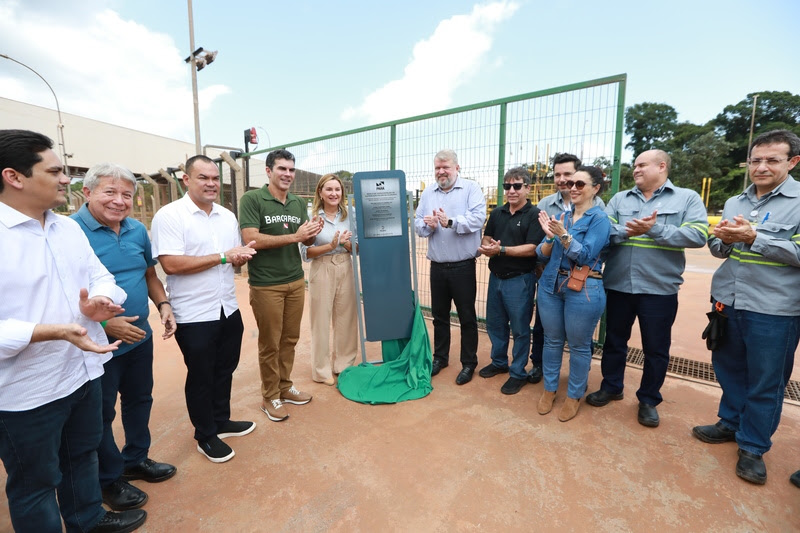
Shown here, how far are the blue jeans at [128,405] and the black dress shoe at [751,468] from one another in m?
3.61

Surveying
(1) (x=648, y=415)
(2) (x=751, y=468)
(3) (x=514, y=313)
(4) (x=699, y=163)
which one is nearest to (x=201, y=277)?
(3) (x=514, y=313)

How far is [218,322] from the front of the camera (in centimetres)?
245

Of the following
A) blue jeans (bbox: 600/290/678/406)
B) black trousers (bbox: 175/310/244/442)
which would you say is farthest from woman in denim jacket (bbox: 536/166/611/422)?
black trousers (bbox: 175/310/244/442)

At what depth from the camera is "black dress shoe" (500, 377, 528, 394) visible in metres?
3.35

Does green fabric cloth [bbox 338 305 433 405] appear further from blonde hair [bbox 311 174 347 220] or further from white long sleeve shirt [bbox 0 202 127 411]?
white long sleeve shirt [bbox 0 202 127 411]

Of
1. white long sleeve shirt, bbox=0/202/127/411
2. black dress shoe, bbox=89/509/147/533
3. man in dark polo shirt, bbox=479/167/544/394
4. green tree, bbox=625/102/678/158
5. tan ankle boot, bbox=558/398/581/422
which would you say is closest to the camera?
white long sleeve shirt, bbox=0/202/127/411

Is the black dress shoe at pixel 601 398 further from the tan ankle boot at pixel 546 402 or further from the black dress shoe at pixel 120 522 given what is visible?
the black dress shoe at pixel 120 522

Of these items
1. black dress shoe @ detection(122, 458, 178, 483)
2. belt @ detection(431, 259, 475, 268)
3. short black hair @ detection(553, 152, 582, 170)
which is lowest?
black dress shoe @ detection(122, 458, 178, 483)

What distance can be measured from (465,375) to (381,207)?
177 centimetres

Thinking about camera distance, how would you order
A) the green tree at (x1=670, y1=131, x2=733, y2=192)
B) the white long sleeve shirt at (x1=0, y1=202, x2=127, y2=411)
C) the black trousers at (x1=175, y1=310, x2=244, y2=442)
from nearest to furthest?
the white long sleeve shirt at (x1=0, y1=202, x2=127, y2=411) < the black trousers at (x1=175, y1=310, x2=244, y2=442) < the green tree at (x1=670, y1=131, x2=733, y2=192)

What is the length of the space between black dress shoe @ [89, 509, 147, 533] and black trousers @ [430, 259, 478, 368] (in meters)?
2.60

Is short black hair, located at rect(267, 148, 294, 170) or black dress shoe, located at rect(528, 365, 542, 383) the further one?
black dress shoe, located at rect(528, 365, 542, 383)

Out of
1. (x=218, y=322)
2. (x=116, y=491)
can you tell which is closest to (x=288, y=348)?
(x=218, y=322)

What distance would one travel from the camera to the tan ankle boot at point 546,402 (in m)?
3.02
